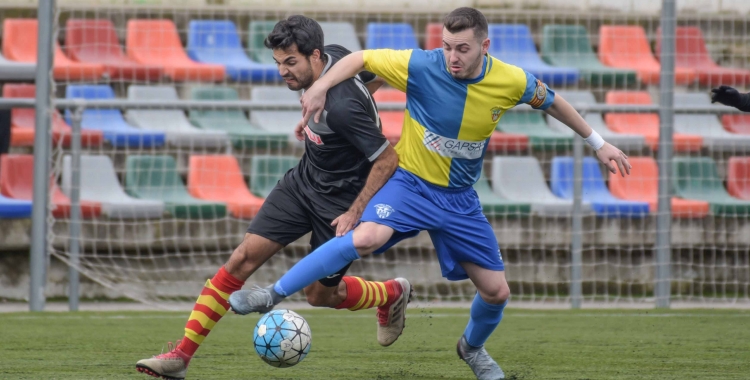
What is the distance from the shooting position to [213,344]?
6352mm

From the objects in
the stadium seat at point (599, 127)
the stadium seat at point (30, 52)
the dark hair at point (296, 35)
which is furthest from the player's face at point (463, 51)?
the stadium seat at point (30, 52)

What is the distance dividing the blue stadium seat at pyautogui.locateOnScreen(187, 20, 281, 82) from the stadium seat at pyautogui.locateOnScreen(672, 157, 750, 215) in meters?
4.18

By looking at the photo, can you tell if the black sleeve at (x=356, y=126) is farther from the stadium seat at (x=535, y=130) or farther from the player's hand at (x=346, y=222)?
the stadium seat at (x=535, y=130)

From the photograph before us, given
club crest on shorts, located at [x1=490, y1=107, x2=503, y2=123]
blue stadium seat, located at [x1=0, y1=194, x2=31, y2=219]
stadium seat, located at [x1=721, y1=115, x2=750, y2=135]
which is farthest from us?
stadium seat, located at [x1=721, y1=115, x2=750, y2=135]

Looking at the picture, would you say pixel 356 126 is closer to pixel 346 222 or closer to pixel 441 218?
pixel 346 222

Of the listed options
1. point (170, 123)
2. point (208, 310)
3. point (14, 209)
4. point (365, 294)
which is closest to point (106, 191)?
point (14, 209)

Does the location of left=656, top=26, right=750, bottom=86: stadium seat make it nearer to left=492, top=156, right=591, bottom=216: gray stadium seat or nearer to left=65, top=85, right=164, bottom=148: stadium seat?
left=492, top=156, right=591, bottom=216: gray stadium seat

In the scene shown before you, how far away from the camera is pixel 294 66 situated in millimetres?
4773

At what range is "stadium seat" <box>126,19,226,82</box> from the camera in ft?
36.1

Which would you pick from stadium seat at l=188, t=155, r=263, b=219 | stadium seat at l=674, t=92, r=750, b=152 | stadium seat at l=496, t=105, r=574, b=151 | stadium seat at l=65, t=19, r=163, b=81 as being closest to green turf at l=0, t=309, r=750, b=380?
stadium seat at l=188, t=155, r=263, b=219

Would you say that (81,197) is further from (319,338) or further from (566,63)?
(566,63)

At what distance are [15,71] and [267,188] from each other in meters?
2.77

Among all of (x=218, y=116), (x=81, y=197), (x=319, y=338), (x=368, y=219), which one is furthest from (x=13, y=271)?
(x=368, y=219)

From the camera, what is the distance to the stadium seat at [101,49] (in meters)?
10.8
